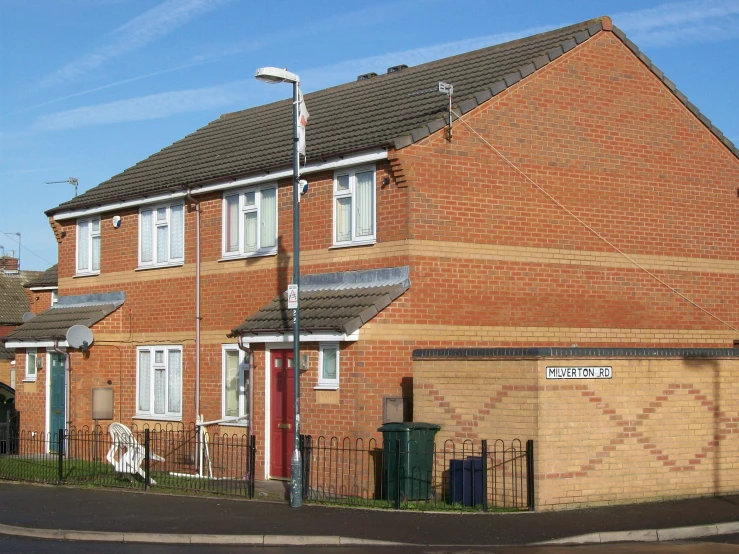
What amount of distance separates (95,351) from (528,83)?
12.3m

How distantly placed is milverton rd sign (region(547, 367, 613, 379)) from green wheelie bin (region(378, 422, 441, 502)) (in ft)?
7.07

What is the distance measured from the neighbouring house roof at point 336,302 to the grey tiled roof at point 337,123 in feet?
7.67

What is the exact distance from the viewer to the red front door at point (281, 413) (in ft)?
65.0

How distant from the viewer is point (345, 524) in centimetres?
1443

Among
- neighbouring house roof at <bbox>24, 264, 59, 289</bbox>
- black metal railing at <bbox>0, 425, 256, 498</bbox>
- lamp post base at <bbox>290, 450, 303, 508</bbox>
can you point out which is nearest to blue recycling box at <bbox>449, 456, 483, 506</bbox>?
lamp post base at <bbox>290, 450, 303, 508</bbox>

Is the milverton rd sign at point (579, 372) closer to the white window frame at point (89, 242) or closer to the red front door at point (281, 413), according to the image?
the red front door at point (281, 413)

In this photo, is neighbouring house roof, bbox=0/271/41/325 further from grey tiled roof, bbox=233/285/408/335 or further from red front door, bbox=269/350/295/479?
red front door, bbox=269/350/295/479

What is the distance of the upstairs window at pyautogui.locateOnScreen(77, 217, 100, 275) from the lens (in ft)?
89.7

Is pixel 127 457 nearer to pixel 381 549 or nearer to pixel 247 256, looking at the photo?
pixel 247 256

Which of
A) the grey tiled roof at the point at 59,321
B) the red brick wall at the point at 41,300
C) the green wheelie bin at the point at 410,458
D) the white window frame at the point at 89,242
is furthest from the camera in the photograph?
the red brick wall at the point at 41,300

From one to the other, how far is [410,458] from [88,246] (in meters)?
14.1

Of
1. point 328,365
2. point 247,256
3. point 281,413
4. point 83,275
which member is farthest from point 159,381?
point 328,365

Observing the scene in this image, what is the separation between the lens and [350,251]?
20.0 m

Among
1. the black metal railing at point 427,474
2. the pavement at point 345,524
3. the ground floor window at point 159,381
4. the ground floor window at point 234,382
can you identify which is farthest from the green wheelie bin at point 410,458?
the ground floor window at point 159,381
